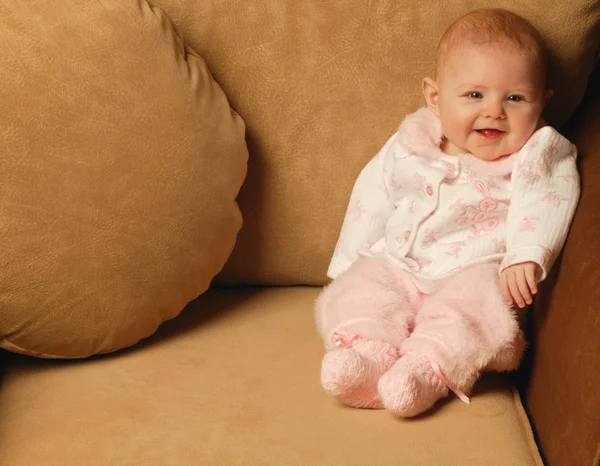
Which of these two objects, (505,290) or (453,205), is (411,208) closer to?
(453,205)

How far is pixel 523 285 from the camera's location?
110 cm

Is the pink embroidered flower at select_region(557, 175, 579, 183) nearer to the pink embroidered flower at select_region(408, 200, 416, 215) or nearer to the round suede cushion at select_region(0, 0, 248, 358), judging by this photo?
the pink embroidered flower at select_region(408, 200, 416, 215)

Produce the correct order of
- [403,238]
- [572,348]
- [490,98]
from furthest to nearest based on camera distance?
1. [403,238]
2. [490,98]
3. [572,348]

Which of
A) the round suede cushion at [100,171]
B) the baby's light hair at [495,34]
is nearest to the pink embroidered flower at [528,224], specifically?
the baby's light hair at [495,34]

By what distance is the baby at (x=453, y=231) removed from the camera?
3.59ft

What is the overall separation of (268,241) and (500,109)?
47 centimetres

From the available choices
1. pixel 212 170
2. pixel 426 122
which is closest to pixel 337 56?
pixel 426 122

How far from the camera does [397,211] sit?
4.41 ft

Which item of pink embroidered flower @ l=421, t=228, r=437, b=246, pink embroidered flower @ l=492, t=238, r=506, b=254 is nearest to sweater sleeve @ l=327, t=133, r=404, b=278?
pink embroidered flower @ l=421, t=228, r=437, b=246

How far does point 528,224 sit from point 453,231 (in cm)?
A: 16

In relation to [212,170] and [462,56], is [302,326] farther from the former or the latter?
[462,56]

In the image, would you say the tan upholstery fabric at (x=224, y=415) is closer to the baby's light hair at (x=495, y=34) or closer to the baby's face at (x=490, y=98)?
the baby's face at (x=490, y=98)

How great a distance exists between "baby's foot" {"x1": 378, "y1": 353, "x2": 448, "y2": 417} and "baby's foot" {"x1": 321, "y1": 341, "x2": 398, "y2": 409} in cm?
Result: 2

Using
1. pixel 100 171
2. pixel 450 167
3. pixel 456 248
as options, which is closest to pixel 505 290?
pixel 456 248
